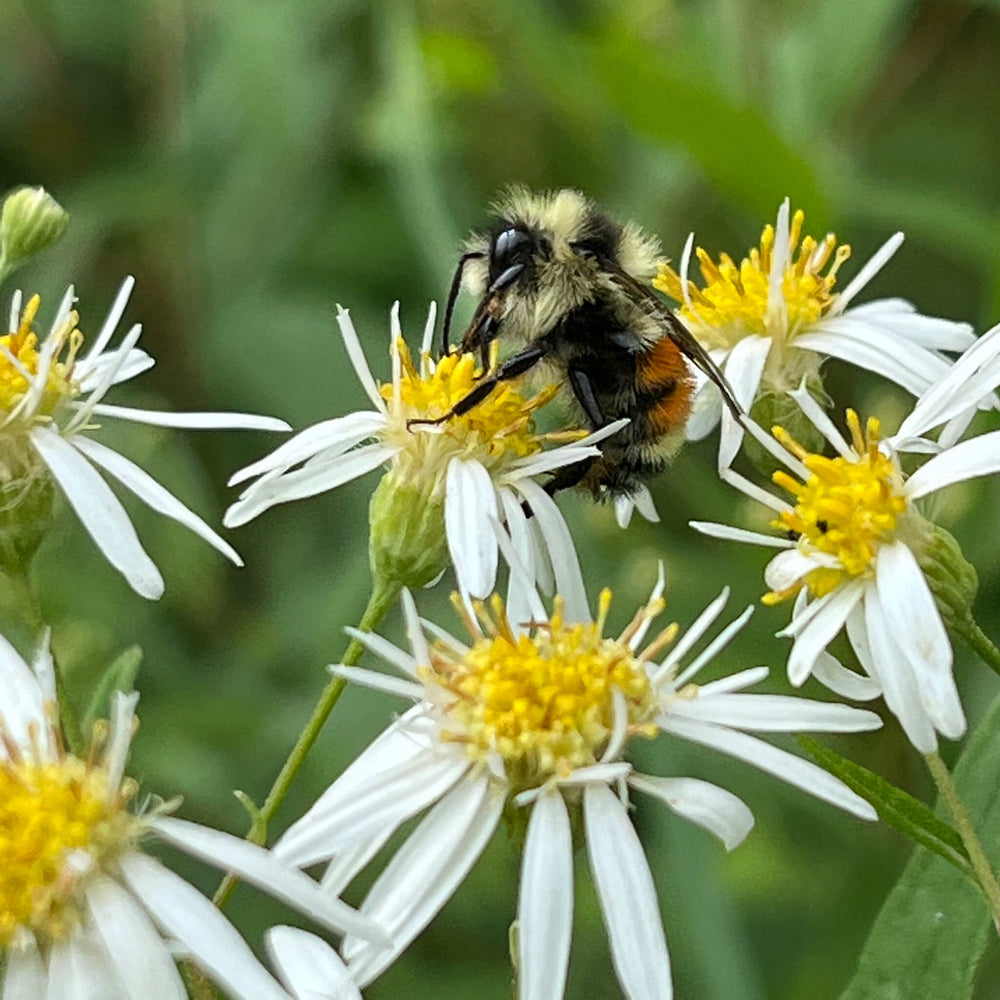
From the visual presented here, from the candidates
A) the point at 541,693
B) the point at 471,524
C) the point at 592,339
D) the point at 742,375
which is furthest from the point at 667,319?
the point at 541,693

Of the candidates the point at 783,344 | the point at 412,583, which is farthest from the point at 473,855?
the point at 783,344

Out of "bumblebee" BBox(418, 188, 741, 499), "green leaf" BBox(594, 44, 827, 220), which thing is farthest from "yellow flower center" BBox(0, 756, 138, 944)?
"green leaf" BBox(594, 44, 827, 220)

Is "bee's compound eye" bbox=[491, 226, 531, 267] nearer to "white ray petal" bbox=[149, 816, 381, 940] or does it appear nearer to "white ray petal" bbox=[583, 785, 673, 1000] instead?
"white ray petal" bbox=[583, 785, 673, 1000]

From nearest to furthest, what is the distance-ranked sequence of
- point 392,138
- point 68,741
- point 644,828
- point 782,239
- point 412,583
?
point 68,741
point 412,583
point 782,239
point 644,828
point 392,138

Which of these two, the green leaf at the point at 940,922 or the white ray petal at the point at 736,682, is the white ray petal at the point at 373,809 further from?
the green leaf at the point at 940,922

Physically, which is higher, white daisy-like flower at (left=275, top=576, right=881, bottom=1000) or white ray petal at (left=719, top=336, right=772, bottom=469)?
white ray petal at (left=719, top=336, right=772, bottom=469)

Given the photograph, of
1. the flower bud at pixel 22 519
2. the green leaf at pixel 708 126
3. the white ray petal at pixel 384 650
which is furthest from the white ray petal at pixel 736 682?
the green leaf at pixel 708 126

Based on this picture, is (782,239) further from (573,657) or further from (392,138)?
(392,138)
